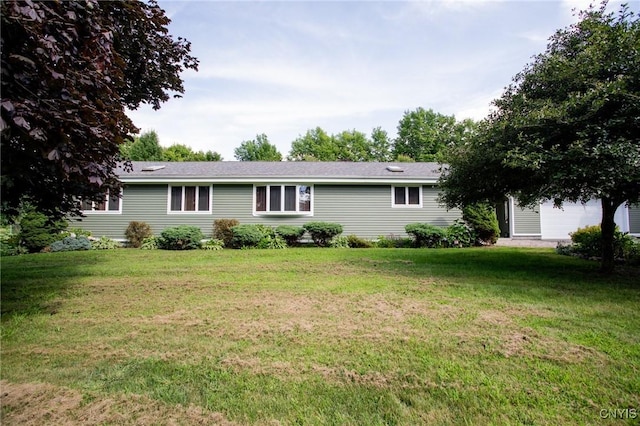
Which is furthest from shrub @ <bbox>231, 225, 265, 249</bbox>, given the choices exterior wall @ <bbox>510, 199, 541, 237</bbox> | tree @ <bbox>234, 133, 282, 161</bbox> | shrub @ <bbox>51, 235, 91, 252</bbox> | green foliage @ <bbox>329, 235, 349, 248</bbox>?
tree @ <bbox>234, 133, 282, 161</bbox>

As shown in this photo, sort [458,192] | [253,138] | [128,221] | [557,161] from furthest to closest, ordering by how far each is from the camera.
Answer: [253,138] < [128,221] < [458,192] < [557,161]

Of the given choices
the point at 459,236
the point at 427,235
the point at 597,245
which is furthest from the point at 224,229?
the point at 597,245

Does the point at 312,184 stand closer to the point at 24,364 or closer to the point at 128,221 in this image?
the point at 128,221

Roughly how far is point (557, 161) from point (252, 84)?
13303mm

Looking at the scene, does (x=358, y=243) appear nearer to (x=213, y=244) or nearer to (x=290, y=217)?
(x=290, y=217)

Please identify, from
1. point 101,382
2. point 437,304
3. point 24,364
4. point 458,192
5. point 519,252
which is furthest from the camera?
point 519,252

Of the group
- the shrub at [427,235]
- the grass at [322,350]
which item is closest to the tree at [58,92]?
the grass at [322,350]

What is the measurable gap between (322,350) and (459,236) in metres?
10.8

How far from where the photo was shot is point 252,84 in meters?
15.2

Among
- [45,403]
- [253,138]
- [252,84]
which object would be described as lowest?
[45,403]

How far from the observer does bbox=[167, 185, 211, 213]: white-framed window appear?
13250 mm

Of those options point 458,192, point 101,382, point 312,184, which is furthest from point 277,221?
point 101,382

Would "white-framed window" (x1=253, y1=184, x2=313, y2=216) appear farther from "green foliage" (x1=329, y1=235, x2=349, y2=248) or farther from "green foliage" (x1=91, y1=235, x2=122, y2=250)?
"green foliage" (x1=91, y1=235, x2=122, y2=250)

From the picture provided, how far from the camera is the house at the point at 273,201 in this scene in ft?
42.8
